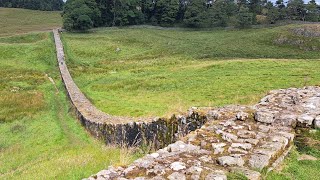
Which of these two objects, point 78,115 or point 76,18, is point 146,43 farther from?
point 78,115

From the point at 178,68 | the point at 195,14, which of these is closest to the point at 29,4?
the point at 195,14

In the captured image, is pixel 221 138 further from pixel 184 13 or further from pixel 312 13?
pixel 312 13

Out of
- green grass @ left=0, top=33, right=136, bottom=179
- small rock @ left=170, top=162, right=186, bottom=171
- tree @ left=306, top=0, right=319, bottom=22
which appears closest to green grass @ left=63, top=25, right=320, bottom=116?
green grass @ left=0, top=33, right=136, bottom=179

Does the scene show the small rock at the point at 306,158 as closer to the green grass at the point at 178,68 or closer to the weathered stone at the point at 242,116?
the weathered stone at the point at 242,116

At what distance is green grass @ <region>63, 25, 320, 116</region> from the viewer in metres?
27.5

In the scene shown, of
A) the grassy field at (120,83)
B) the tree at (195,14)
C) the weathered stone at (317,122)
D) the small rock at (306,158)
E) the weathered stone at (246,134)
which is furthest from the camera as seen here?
the tree at (195,14)

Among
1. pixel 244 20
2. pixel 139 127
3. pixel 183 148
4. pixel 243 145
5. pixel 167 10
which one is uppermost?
pixel 167 10

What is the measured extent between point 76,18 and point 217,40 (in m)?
32.3

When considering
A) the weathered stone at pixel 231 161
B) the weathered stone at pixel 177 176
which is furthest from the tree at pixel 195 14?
the weathered stone at pixel 177 176

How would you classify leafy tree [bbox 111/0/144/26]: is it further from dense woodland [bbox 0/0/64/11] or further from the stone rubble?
dense woodland [bbox 0/0/64/11]

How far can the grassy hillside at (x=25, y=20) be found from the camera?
9221 centimetres

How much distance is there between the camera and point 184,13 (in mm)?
95938

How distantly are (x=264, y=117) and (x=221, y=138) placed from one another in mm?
2290

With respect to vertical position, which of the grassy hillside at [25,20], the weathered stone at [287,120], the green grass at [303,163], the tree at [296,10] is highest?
the tree at [296,10]
